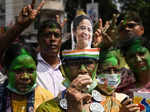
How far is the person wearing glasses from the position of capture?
3.77 meters

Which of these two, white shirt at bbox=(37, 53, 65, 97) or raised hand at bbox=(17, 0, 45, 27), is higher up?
raised hand at bbox=(17, 0, 45, 27)

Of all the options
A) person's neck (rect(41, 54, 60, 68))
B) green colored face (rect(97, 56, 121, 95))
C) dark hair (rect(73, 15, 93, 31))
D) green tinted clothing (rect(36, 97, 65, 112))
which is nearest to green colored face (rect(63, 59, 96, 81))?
green tinted clothing (rect(36, 97, 65, 112))

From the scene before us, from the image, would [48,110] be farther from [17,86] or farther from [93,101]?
[17,86]

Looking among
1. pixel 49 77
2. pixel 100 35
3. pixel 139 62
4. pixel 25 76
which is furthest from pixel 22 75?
pixel 139 62

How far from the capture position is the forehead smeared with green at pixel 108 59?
10.8 feet

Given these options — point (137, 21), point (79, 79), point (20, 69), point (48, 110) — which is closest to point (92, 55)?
point (79, 79)

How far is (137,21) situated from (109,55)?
150cm

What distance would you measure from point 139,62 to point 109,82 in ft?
2.34

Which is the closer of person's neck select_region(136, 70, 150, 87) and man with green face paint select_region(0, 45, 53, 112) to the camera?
man with green face paint select_region(0, 45, 53, 112)

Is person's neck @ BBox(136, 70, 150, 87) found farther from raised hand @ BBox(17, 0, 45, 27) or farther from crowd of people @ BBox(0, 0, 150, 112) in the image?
raised hand @ BBox(17, 0, 45, 27)

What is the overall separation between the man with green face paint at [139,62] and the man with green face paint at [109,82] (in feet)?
1.51

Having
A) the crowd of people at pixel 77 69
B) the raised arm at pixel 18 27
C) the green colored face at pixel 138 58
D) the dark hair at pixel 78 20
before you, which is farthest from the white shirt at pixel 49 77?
the green colored face at pixel 138 58

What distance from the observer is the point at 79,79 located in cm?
239

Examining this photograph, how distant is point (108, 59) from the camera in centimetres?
331
